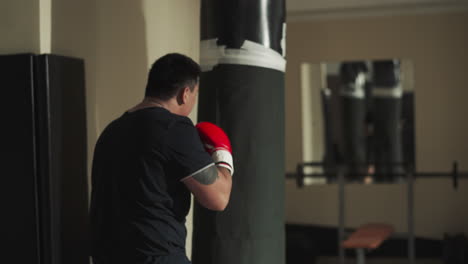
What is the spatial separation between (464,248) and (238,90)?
336cm

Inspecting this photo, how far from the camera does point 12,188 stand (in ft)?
7.25

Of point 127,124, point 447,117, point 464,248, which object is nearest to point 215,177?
point 127,124

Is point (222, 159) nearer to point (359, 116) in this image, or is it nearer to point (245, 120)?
point (245, 120)

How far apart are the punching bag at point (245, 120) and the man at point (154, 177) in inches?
15.9

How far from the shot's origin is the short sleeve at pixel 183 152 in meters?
1.76

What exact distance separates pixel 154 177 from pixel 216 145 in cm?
24

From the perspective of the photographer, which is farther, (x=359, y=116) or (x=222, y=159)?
(x=359, y=116)

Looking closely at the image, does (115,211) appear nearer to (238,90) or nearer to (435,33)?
(238,90)

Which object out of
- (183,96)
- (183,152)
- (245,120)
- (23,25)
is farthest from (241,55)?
(23,25)

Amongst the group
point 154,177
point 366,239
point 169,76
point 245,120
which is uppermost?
point 169,76

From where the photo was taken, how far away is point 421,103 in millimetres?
5863

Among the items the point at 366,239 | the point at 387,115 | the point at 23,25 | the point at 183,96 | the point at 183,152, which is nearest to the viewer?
the point at 183,152

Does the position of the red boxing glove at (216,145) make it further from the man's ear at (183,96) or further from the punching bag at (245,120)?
the punching bag at (245,120)

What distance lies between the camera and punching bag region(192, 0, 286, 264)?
227cm
